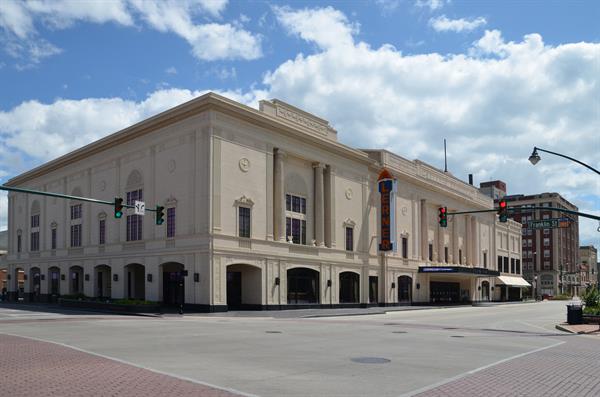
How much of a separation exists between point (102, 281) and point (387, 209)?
28.4m

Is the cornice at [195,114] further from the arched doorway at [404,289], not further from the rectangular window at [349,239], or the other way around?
the arched doorway at [404,289]

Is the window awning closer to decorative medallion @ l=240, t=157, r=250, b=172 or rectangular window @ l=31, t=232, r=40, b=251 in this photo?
decorative medallion @ l=240, t=157, r=250, b=172

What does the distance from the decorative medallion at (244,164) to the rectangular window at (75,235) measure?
72.8ft

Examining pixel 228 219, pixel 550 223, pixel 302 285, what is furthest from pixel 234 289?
pixel 550 223

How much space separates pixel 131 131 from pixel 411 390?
4139 cm

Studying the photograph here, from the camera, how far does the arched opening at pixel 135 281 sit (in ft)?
163

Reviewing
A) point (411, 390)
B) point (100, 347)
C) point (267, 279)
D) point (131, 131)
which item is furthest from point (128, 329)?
point (131, 131)

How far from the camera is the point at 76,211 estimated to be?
58.3 meters

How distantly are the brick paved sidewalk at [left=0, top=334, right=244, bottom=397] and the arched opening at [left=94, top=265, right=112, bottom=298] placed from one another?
130 feet

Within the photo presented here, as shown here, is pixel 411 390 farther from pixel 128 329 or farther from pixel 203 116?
pixel 203 116

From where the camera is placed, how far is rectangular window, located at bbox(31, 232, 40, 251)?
2573 inches

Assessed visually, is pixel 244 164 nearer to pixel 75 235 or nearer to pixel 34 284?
pixel 75 235

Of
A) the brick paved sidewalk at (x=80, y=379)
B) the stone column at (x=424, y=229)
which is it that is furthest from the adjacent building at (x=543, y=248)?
the brick paved sidewalk at (x=80, y=379)

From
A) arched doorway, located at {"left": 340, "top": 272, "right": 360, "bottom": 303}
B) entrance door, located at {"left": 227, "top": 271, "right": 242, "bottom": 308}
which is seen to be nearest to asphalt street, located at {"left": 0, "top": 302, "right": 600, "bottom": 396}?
entrance door, located at {"left": 227, "top": 271, "right": 242, "bottom": 308}
